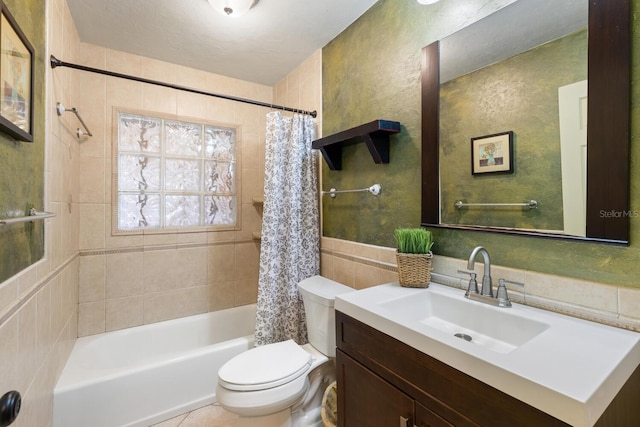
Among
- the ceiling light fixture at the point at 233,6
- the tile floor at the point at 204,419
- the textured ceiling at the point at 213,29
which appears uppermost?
the textured ceiling at the point at 213,29

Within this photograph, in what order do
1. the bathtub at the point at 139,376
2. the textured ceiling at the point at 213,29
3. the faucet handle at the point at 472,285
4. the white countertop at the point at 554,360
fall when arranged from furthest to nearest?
1. the textured ceiling at the point at 213,29
2. the bathtub at the point at 139,376
3. the faucet handle at the point at 472,285
4. the white countertop at the point at 554,360

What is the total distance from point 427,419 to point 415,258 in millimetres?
611

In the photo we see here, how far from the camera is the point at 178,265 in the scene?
2379 mm

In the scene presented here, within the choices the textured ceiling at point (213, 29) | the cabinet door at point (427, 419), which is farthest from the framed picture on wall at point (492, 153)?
the textured ceiling at point (213, 29)

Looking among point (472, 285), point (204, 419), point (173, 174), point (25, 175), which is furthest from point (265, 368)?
point (173, 174)

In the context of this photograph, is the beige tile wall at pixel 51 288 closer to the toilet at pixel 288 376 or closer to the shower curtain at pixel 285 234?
the toilet at pixel 288 376

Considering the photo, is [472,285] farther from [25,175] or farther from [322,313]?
[25,175]

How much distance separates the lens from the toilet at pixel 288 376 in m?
1.29

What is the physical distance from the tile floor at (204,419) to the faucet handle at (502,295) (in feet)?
5.45

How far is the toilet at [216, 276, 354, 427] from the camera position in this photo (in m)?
1.29

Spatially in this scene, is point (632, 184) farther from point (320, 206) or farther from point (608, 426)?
point (320, 206)

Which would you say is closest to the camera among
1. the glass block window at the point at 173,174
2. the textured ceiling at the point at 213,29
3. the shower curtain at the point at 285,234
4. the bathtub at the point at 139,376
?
the bathtub at the point at 139,376

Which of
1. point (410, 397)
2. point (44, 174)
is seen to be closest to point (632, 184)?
point (410, 397)

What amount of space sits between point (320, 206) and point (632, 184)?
1664mm
